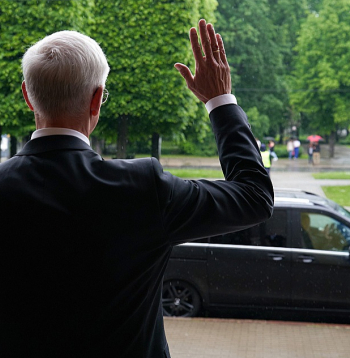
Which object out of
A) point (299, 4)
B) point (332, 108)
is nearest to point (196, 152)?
point (332, 108)

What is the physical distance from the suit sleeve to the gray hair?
14 cm

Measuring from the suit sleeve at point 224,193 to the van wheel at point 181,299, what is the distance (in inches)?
129

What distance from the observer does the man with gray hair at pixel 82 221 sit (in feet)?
2.45

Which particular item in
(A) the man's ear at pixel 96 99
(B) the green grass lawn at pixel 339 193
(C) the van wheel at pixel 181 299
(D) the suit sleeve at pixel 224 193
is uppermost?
(A) the man's ear at pixel 96 99

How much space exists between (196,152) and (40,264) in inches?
394

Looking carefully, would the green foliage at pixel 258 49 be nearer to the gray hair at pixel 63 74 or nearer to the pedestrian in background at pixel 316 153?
the pedestrian in background at pixel 316 153

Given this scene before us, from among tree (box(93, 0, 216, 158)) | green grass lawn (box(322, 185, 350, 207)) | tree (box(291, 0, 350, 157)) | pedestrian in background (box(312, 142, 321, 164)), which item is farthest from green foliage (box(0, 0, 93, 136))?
pedestrian in background (box(312, 142, 321, 164))

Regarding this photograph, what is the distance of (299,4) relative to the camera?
1514 cm

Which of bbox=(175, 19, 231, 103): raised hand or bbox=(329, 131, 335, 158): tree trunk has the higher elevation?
bbox=(175, 19, 231, 103): raised hand

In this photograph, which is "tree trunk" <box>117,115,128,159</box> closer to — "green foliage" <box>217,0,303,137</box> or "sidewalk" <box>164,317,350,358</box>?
"sidewalk" <box>164,317,350,358</box>

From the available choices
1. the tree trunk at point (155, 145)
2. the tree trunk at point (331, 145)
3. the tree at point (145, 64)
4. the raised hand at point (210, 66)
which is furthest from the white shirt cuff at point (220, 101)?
the tree trunk at point (331, 145)

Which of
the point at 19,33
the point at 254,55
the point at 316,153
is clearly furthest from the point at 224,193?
the point at 316,153

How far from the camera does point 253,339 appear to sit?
3.58 m

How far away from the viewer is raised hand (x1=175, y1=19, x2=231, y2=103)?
2.94ft
